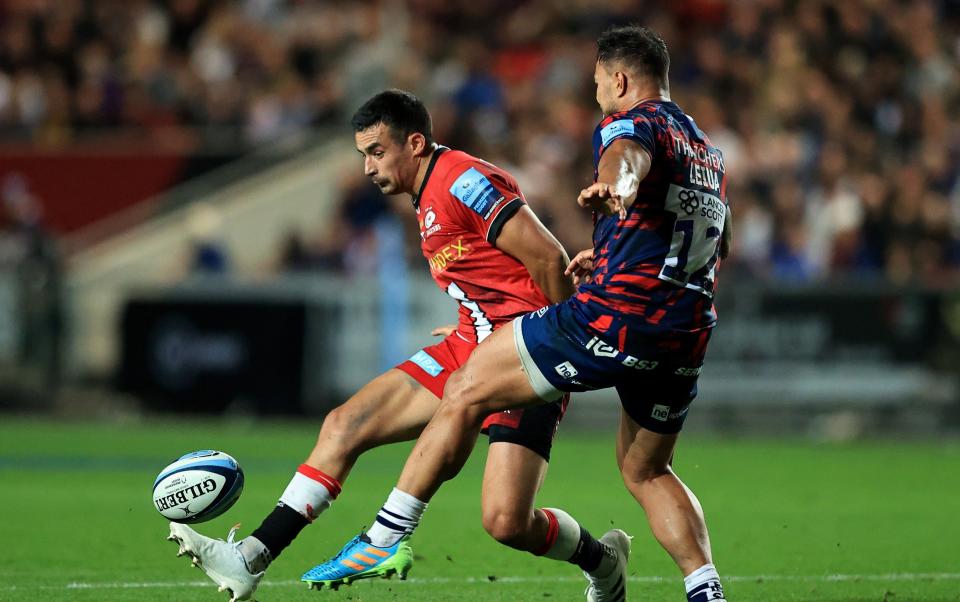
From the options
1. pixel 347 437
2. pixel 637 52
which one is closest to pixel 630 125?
pixel 637 52

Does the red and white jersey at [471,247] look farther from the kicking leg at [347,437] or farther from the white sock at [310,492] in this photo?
the white sock at [310,492]

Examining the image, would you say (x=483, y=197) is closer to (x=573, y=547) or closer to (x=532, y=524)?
(x=532, y=524)

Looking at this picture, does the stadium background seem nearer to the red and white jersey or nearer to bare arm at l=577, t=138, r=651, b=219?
the red and white jersey

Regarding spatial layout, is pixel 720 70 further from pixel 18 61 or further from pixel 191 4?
pixel 18 61

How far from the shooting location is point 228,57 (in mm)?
21188

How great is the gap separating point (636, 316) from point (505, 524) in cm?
113

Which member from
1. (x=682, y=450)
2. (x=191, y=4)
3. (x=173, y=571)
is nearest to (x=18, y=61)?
(x=191, y=4)

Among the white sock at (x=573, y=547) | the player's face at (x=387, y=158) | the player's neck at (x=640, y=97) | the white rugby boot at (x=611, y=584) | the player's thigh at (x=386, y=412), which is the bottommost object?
the white rugby boot at (x=611, y=584)

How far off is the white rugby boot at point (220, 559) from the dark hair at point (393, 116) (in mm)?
1943

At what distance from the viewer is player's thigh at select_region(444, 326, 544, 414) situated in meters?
5.78

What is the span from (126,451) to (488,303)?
8667 millimetres

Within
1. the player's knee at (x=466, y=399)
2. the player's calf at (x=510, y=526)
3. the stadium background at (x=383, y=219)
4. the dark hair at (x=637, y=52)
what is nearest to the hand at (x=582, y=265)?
the player's knee at (x=466, y=399)

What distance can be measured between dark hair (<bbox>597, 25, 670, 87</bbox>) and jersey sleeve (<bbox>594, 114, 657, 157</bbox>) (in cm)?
39

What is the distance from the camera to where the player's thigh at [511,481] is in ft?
20.2
